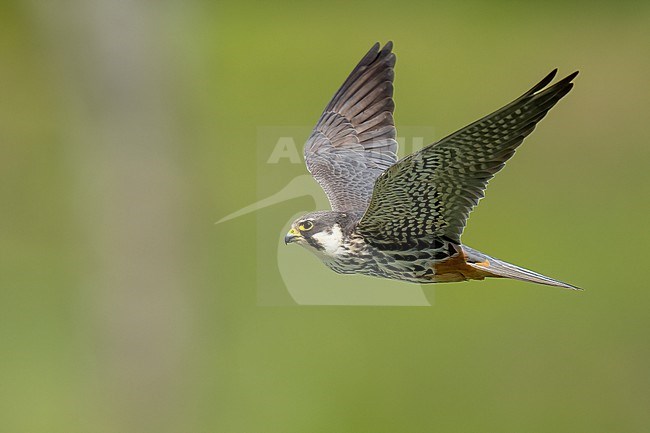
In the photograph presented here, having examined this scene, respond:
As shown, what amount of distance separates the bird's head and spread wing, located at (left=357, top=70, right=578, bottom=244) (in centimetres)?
5

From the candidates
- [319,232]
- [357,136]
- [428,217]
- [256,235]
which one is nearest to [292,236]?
[319,232]

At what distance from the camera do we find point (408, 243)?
5.59 feet

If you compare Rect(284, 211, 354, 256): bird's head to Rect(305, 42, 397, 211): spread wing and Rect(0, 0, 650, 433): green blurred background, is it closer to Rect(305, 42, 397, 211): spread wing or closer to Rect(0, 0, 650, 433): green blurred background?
Rect(305, 42, 397, 211): spread wing

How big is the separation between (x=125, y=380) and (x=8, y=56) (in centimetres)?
697

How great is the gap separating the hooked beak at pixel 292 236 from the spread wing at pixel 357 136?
Result: 44cm

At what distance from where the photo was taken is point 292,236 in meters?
1.76

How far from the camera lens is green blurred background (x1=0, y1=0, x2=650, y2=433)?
489cm

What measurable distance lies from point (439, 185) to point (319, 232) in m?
0.24

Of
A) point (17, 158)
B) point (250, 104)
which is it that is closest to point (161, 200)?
point (250, 104)

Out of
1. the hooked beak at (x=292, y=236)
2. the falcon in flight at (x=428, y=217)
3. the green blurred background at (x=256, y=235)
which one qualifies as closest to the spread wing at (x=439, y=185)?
the falcon in flight at (x=428, y=217)

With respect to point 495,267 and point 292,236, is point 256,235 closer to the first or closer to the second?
point 292,236

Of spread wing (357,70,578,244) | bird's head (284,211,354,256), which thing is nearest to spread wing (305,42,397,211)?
bird's head (284,211,354,256)

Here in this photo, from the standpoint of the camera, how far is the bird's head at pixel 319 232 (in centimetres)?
176

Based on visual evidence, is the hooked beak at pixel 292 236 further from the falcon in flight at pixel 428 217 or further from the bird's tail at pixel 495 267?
the bird's tail at pixel 495 267
